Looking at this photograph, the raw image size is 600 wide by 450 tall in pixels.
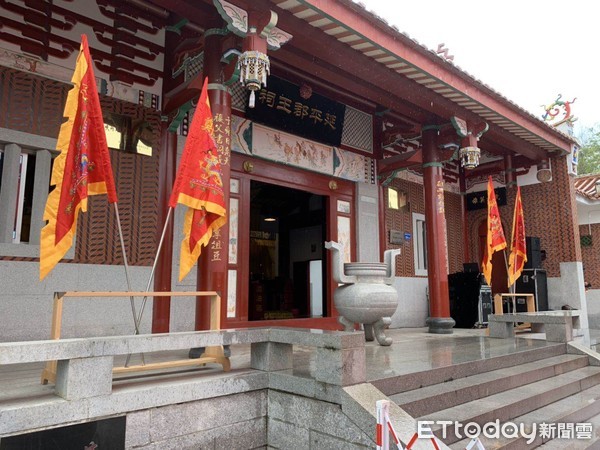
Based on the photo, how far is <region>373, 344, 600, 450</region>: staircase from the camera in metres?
3.24

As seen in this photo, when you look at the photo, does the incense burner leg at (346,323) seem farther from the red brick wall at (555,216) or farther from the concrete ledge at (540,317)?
the red brick wall at (555,216)

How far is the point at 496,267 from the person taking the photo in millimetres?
10773

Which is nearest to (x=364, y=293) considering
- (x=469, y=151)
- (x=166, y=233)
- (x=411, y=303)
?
(x=166, y=233)

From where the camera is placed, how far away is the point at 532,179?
991 centimetres

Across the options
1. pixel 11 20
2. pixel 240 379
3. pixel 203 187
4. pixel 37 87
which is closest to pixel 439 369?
pixel 240 379

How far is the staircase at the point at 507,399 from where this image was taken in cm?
324

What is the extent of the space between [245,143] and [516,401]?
4.48 meters

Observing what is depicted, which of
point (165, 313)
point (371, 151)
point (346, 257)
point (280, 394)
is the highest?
point (371, 151)

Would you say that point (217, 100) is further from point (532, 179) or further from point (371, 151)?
point (532, 179)

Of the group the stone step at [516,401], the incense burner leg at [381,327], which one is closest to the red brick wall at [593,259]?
the stone step at [516,401]

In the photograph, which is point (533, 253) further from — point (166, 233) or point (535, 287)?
point (166, 233)

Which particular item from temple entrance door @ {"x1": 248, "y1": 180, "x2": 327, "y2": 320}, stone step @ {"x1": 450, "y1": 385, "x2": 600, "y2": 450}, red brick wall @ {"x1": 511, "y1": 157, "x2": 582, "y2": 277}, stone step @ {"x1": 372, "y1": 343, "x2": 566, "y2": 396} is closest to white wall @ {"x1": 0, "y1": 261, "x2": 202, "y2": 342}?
stone step @ {"x1": 372, "y1": 343, "x2": 566, "y2": 396}

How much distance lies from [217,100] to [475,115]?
4407 millimetres

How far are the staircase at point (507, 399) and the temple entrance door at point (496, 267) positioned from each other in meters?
5.59
